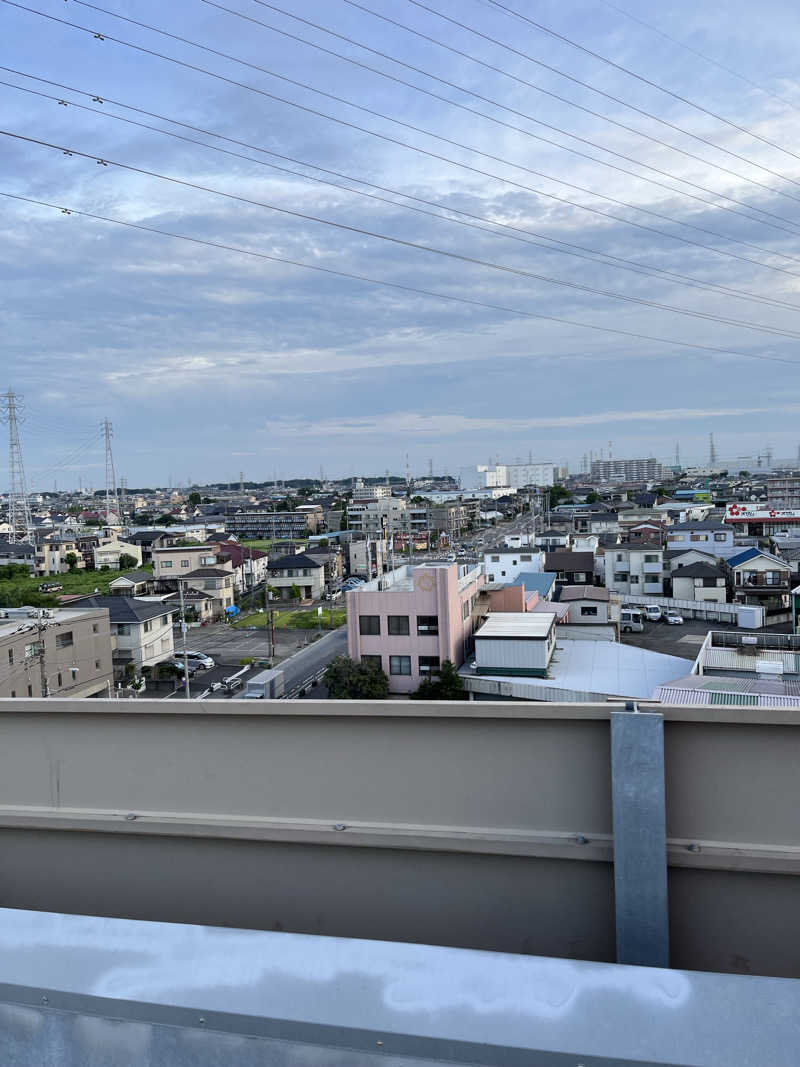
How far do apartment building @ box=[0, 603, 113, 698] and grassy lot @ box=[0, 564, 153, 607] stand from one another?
405 cm

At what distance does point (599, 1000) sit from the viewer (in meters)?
0.46

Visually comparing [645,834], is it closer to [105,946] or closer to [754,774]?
[754,774]

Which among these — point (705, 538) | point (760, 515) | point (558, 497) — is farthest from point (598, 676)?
point (558, 497)

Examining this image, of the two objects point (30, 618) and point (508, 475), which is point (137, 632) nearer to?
point (30, 618)

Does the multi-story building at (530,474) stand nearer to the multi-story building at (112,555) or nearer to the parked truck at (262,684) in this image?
the multi-story building at (112,555)

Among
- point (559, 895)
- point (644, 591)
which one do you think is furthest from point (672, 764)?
point (644, 591)

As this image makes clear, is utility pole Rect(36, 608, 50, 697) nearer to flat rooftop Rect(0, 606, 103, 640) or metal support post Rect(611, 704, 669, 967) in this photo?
flat rooftop Rect(0, 606, 103, 640)

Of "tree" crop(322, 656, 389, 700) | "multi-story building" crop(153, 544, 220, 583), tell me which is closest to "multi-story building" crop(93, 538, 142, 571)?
"multi-story building" crop(153, 544, 220, 583)

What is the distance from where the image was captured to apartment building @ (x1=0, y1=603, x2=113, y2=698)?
19.8 ft

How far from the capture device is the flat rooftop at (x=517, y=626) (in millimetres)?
6051

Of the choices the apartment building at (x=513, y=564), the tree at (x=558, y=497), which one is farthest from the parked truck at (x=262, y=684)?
the tree at (x=558, y=497)

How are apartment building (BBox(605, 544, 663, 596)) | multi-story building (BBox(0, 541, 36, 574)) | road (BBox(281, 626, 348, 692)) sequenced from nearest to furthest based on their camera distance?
1. road (BBox(281, 626, 348, 692))
2. apartment building (BBox(605, 544, 663, 596))
3. multi-story building (BBox(0, 541, 36, 574))

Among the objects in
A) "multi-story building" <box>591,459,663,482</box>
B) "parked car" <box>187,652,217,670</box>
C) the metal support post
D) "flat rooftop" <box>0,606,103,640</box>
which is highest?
"multi-story building" <box>591,459,663,482</box>

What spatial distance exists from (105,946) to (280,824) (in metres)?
0.39
